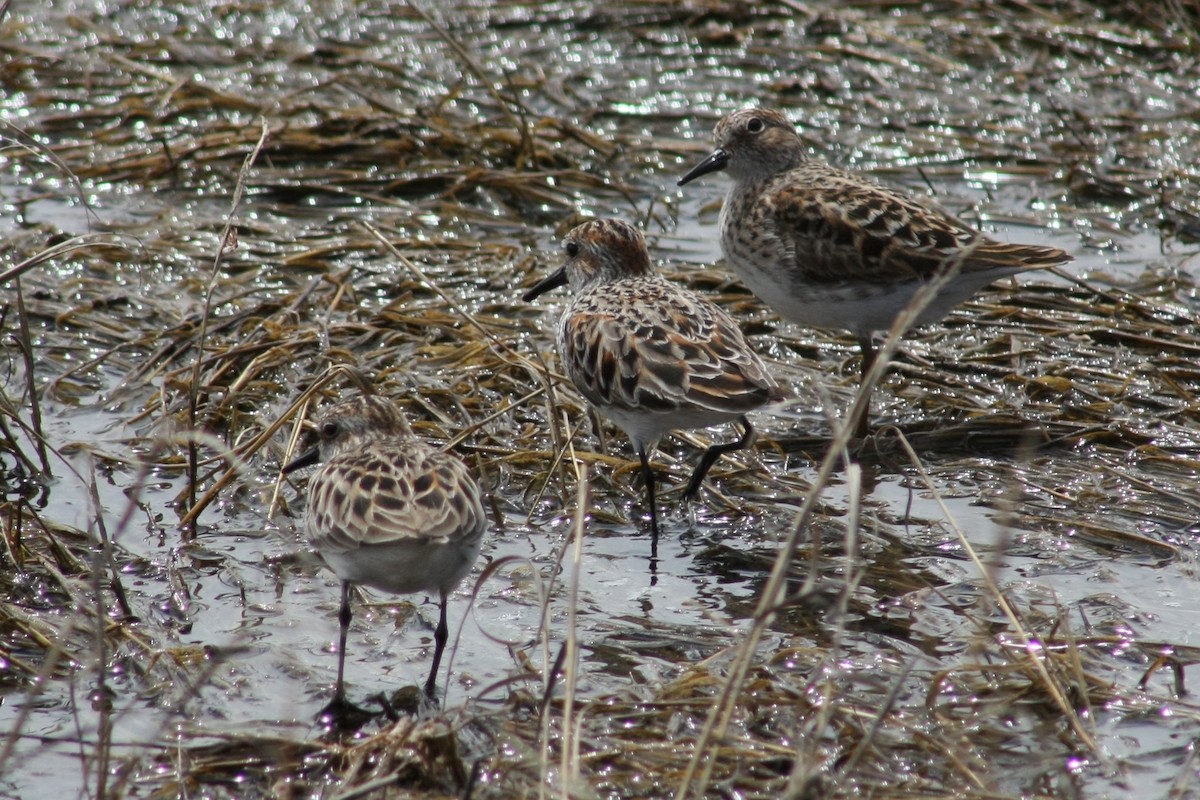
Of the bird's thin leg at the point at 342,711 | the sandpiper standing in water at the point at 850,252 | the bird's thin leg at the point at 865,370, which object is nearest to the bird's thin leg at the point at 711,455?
the bird's thin leg at the point at 865,370

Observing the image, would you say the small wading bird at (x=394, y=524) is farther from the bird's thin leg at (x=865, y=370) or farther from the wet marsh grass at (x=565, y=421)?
the bird's thin leg at (x=865, y=370)

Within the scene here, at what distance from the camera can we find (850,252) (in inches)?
291

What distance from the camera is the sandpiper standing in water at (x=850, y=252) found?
7211 millimetres

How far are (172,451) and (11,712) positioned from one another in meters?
2.38

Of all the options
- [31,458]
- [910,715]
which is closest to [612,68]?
[31,458]

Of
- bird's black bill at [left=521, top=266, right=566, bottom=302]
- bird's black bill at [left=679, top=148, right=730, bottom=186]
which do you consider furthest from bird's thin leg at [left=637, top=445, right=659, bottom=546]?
bird's black bill at [left=679, top=148, right=730, bottom=186]

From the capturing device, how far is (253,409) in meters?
7.60

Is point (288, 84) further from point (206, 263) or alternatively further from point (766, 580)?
point (766, 580)

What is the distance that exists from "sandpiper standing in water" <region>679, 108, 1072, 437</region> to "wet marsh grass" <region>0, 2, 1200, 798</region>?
567mm

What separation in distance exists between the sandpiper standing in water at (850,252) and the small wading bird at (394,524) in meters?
2.67

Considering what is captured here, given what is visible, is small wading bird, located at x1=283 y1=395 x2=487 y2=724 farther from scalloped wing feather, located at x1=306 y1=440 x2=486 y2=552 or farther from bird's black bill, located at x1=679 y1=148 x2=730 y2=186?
bird's black bill, located at x1=679 y1=148 x2=730 y2=186

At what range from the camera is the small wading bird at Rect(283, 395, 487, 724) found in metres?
4.93

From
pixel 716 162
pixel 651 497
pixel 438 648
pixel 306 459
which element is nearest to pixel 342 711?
pixel 438 648

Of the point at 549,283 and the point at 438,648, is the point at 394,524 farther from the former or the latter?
the point at 549,283
